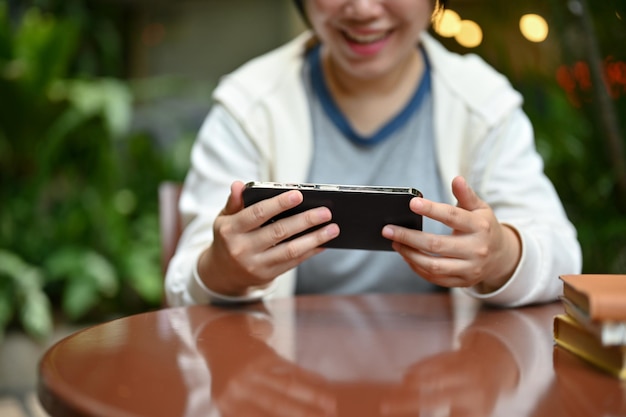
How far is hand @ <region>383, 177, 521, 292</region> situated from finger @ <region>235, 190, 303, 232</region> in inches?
4.7

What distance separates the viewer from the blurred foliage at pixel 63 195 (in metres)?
2.91

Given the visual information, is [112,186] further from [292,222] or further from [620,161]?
[292,222]

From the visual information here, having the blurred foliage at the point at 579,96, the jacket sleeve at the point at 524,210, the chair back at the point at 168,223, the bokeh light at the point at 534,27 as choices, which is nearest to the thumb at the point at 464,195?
the jacket sleeve at the point at 524,210

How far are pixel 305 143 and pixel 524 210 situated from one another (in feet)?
1.28

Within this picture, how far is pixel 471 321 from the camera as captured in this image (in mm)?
1013

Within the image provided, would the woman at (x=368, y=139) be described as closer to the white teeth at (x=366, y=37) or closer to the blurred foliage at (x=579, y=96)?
the white teeth at (x=366, y=37)

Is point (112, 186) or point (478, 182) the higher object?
point (478, 182)

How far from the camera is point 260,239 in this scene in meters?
0.99

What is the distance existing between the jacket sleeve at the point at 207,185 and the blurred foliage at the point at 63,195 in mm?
1605

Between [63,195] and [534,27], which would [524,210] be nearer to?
[534,27]

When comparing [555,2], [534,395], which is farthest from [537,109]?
[534,395]

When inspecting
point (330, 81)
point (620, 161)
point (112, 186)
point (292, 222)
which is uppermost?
point (330, 81)

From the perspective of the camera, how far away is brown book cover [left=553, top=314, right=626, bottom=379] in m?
0.71

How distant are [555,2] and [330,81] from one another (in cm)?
84
